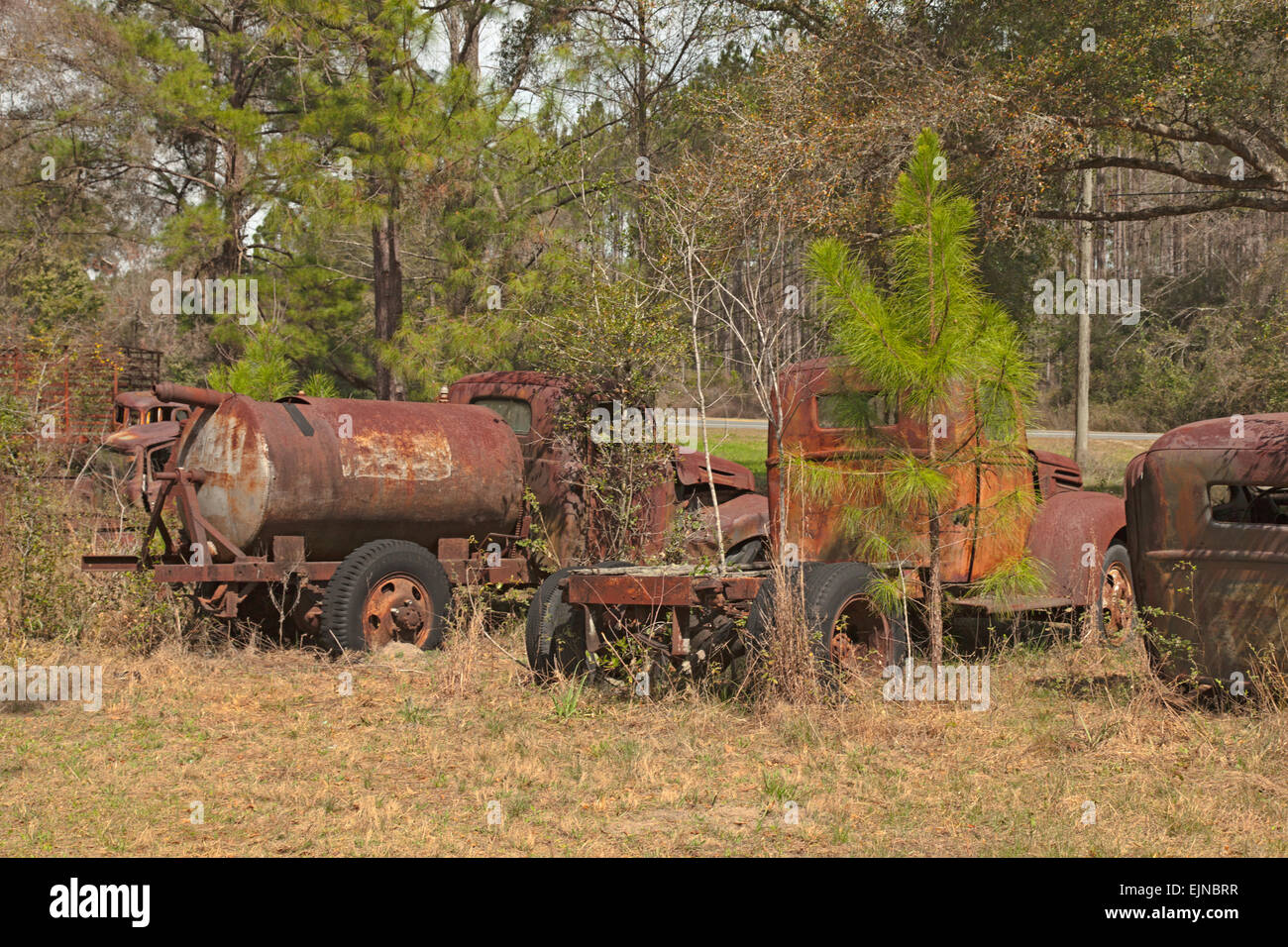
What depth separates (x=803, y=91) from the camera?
15.2m

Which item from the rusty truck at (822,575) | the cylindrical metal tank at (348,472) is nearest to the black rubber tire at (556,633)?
the rusty truck at (822,575)

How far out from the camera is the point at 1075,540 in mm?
9219

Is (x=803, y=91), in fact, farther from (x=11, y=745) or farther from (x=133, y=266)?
(x=133, y=266)

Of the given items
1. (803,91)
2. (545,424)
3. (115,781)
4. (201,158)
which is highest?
(201,158)

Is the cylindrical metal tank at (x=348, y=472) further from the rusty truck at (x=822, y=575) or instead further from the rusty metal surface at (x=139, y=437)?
the rusty metal surface at (x=139, y=437)

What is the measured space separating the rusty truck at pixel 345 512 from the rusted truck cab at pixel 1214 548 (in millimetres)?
3932

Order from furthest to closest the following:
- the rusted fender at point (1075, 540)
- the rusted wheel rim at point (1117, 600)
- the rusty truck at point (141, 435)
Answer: the rusty truck at point (141, 435) → the rusted wheel rim at point (1117, 600) → the rusted fender at point (1075, 540)

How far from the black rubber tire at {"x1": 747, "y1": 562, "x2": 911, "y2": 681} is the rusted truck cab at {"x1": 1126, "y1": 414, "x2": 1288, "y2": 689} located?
1697mm

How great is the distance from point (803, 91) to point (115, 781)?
1198cm

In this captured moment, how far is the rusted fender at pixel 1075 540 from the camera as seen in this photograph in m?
9.02

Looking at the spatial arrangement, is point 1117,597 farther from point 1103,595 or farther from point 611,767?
point 611,767

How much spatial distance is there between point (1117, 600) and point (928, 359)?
3.77m

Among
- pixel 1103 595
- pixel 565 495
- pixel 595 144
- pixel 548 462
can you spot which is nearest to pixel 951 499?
pixel 1103 595
